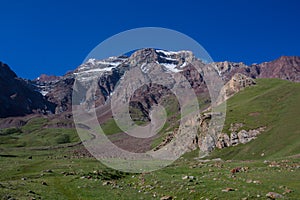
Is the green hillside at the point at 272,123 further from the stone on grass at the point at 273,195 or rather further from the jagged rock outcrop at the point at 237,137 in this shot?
the stone on grass at the point at 273,195

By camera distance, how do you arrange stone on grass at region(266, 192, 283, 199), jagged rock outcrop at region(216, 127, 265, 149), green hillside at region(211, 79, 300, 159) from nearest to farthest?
1. stone on grass at region(266, 192, 283, 199)
2. green hillside at region(211, 79, 300, 159)
3. jagged rock outcrop at region(216, 127, 265, 149)

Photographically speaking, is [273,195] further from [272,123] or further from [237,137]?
[272,123]

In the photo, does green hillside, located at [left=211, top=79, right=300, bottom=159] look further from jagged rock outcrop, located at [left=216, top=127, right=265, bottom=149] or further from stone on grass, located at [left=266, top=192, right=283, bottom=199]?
stone on grass, located at [left=266, top=192, right=283, bottom=199]

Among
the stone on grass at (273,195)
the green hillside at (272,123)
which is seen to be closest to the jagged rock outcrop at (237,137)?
the green hillside at (272,123)

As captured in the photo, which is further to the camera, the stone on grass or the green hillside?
the green hillside

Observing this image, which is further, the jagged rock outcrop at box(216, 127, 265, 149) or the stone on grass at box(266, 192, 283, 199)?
the jagged rock outcrop at box(216, 127, 265, 149)

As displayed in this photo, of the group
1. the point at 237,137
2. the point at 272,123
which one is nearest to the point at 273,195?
the point at 237,137

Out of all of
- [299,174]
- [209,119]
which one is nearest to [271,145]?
[209,119]

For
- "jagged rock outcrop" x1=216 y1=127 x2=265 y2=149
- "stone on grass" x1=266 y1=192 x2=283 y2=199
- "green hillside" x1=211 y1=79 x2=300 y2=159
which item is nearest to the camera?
"stone on grass" x1=266 y1=192 x2=283 y2=199

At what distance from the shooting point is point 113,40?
36.0m

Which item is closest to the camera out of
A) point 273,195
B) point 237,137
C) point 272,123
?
point 273,195

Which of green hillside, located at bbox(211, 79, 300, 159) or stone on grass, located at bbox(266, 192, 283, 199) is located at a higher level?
green hillside, located at bbox(211, 79, 300, 159)

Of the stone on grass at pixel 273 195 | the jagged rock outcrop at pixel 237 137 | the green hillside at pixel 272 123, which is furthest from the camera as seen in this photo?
the jagged rock outcrop at pixel 237 137

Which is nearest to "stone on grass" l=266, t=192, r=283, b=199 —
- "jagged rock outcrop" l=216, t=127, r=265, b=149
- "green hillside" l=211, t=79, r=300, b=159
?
"green hillside" l=211, t=79, r=300, b=159
